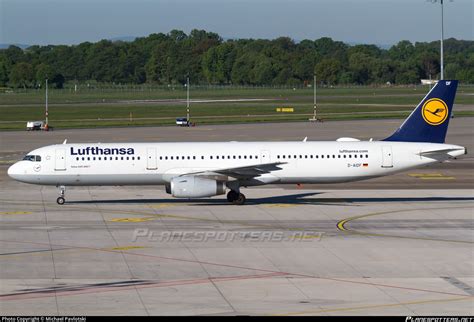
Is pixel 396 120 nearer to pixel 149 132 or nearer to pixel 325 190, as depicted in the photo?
pixel 149 132

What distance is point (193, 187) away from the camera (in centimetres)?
4781

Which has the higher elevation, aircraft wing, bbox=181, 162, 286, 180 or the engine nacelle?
aircraft wing, bbox=181, 162, 286, 180

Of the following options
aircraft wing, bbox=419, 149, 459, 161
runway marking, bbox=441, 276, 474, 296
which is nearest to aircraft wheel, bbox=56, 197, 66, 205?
aircraft wing, bbox=419, 149, 459, 161

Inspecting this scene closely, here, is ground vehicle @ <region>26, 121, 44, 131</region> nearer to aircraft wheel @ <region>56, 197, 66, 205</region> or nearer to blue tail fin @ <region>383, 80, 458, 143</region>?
aircraft wheel @ <region>56, 197, 66, 205</region>

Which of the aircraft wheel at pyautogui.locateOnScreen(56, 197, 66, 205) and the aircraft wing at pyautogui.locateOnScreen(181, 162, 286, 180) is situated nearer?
the aircraft wing at pyautogui.locateOnScreen(181, 162, 286, 180)

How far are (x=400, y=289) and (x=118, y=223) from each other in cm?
1815

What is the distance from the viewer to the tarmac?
28.0 m

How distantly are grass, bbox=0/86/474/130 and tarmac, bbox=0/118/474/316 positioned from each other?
215 ft

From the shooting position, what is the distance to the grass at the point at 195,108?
125812mm

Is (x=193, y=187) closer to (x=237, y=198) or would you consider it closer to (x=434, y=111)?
(x=237, y=198)

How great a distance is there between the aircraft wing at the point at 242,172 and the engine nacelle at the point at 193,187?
3.23 feet

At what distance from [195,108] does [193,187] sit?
10379cm

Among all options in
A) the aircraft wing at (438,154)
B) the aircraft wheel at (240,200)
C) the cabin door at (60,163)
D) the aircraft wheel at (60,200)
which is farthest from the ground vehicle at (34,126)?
the aircraft wing at (438,154)

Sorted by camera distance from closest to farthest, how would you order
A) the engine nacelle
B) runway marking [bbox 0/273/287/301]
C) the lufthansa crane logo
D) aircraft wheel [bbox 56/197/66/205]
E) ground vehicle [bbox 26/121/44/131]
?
1. runway marking [bbox 0/273/287/301]
2. the engine nacelle
3. aircraft wheel [bbox 56/197/66/205]
4. the lufthansa crane logo
5. ground vehicle [bbox 26/121/44/131]
